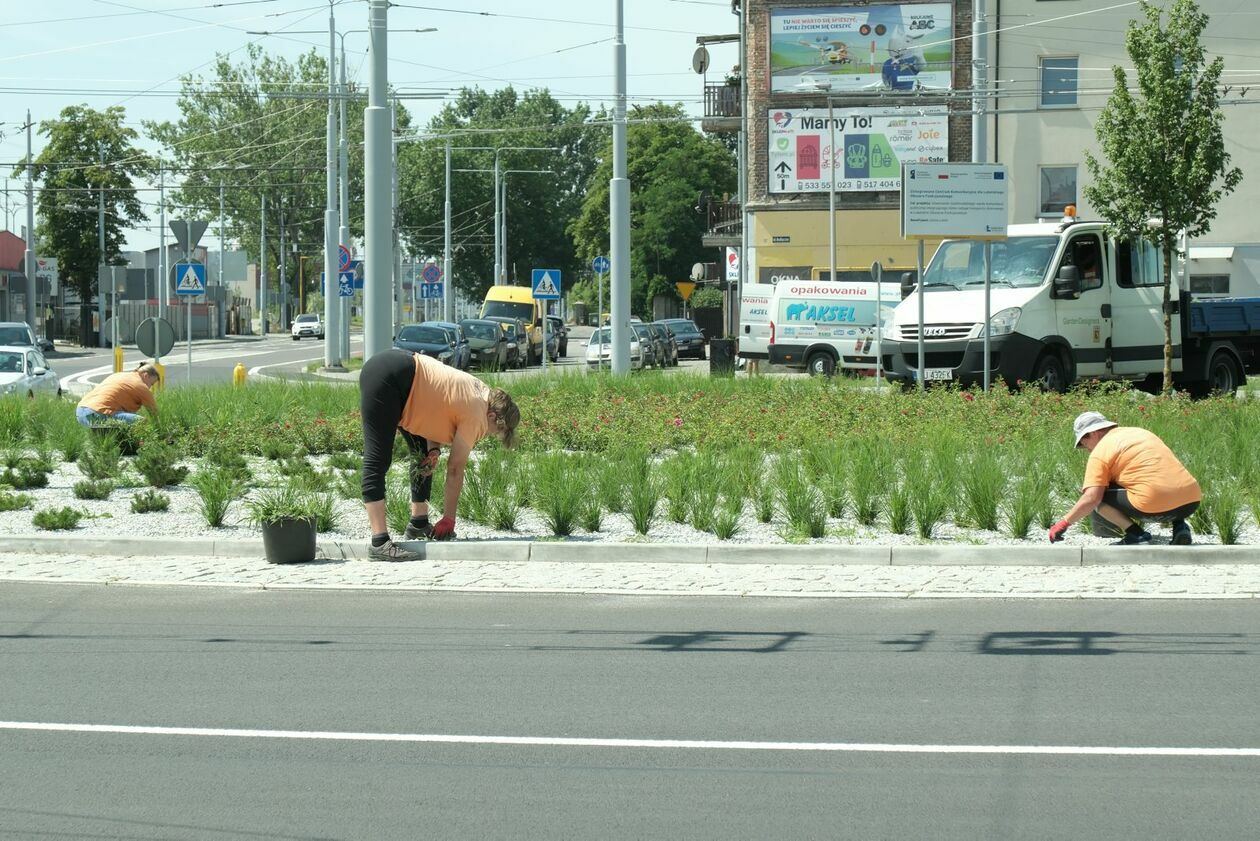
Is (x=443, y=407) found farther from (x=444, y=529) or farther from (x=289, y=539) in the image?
(x=289, y=539)

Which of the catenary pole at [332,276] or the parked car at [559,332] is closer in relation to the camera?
the catenary pole at [332,276]

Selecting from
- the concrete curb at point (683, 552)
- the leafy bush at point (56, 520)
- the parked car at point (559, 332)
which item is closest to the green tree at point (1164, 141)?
the concrete curb at point (683, 552)

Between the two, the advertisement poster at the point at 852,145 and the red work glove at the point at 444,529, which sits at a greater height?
the advertisement poster at the point at 852,145

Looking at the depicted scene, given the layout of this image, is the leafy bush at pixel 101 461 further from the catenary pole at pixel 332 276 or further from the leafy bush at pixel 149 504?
Result: the catenary pole at pixel 332 276

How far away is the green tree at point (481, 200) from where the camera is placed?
108 m

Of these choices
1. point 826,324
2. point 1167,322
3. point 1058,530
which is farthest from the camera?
point 826,324

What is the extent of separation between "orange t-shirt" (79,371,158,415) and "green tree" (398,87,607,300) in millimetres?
87110

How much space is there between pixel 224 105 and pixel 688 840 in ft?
369

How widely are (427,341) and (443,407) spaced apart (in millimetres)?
32954

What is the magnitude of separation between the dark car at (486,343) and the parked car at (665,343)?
192 inches

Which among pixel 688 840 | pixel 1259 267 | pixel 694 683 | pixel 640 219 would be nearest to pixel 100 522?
pixel 694 683

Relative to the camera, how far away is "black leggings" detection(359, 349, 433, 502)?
1127 centimetres

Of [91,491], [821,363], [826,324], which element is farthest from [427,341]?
[91,491]

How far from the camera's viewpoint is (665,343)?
53719 millimetres
